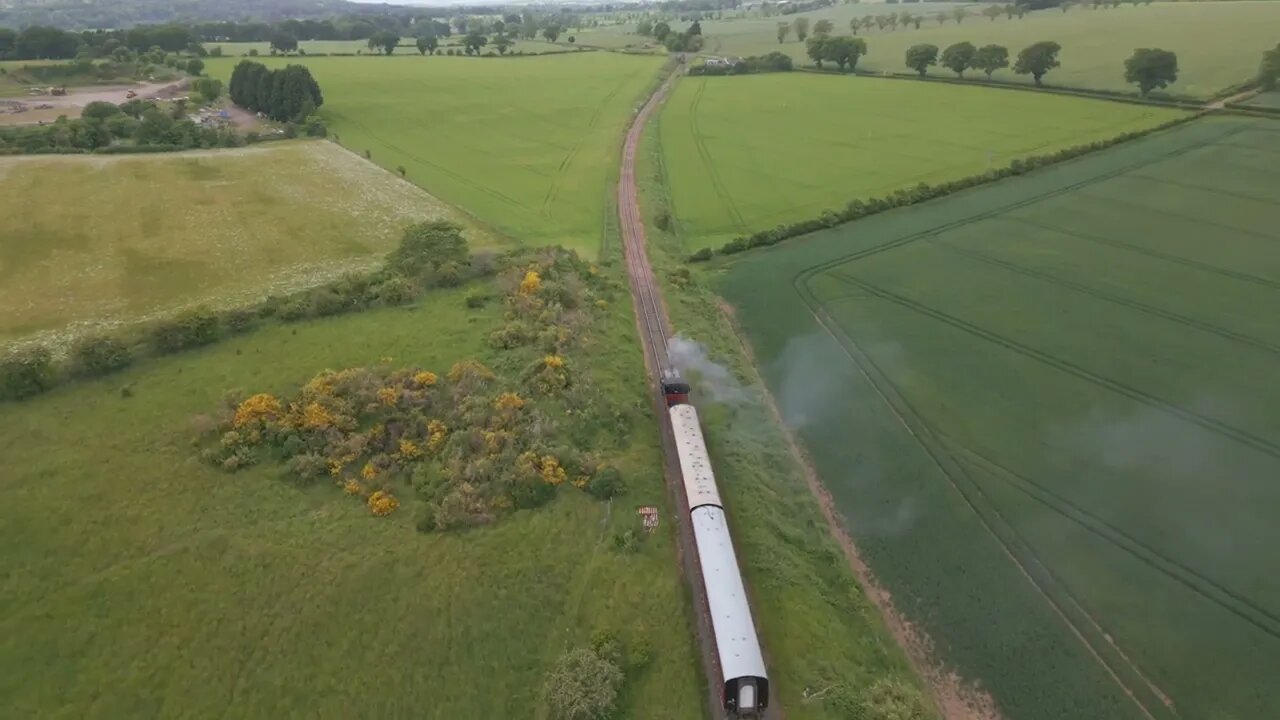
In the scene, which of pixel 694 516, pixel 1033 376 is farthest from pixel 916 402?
pixel 694 516

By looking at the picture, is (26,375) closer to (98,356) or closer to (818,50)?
(98,356)

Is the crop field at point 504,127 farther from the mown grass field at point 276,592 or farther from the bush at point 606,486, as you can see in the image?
the mown grass field at point 276,592

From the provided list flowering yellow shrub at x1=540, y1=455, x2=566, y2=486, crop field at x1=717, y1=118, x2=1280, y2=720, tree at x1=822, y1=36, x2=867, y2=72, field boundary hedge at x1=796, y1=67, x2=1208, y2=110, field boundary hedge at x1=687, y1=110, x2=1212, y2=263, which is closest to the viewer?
crop field at x1=717, y1=118, x2=1280, y2=720

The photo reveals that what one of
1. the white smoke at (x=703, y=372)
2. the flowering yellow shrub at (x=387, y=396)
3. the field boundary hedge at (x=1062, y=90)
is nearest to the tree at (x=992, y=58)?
the field boundary hedge at (x=1062, y=90)

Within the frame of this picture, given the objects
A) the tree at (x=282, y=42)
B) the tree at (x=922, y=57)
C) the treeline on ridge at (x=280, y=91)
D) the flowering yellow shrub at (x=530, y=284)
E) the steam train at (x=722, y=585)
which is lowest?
the steam train at (x=722, y=585)

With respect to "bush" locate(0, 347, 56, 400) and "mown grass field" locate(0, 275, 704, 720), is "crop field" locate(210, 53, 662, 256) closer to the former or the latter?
"bush" locate(0, 347, 56, 400)

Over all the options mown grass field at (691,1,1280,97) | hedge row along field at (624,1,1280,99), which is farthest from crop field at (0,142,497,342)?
mown grass field at (691,1,1280,97)
